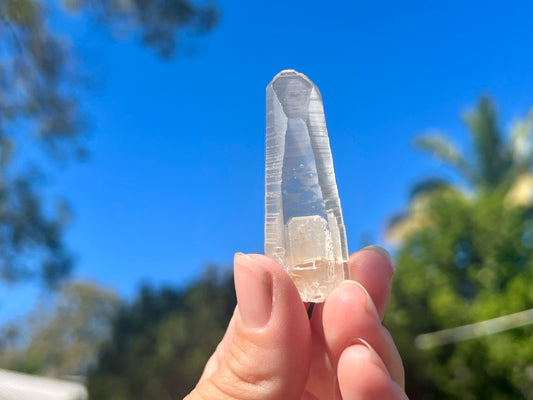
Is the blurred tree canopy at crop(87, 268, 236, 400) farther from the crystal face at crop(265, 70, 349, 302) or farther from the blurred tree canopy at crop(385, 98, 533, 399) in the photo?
the crystal face at crop(265, 70, 349, 302)

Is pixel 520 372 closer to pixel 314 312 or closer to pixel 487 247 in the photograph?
pixel 487 247

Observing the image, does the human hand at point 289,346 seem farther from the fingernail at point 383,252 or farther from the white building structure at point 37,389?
the white building structure at point 37,389

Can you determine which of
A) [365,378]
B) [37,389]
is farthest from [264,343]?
[37,389]

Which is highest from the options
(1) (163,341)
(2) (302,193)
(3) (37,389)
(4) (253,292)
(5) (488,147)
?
(5) (488,147)

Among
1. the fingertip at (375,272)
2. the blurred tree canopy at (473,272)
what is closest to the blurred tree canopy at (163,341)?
the blurred tree canopy at (473,272)

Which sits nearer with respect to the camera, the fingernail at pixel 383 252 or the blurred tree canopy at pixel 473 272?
the fingernail at pixel 383 252

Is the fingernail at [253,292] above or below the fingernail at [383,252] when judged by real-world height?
below

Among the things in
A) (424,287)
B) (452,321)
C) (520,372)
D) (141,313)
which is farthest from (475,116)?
(141,313)

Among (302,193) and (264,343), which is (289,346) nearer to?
(264,343)
